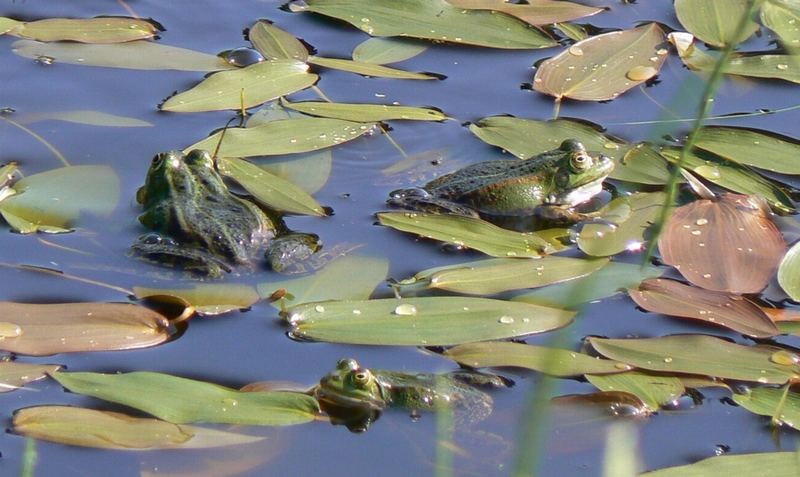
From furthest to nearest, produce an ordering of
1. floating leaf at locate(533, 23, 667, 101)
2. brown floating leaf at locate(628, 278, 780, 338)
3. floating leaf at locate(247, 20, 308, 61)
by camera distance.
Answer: floating leaf at locate(247, 20, 308, 61) < floating leaf at locate(533, 23, 667, 101) < brown floating leaf at locate(628, 278, 780, 338)

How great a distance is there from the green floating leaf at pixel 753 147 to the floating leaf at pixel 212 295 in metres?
1.65

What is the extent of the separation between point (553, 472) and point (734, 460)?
41 centimetres

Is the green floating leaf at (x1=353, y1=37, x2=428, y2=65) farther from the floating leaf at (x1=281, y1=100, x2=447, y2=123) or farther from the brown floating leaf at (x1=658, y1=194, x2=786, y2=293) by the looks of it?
the brown floating leaf at (x1=658, y1=194, x2=786, y2=293)

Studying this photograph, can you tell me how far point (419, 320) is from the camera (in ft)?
10.1

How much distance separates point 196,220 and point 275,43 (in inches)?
48.2

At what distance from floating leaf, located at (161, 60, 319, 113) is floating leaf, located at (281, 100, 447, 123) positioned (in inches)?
3.5

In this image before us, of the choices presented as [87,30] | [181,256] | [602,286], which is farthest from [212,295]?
[87,30]

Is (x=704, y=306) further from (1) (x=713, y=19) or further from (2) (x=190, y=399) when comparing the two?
(1) (x=713, y=19)

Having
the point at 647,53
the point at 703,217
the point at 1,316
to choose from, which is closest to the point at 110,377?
the point at 1,316

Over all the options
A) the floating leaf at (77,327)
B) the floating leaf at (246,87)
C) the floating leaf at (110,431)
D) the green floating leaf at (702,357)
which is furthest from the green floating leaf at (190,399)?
the floating leaf at (246,87)

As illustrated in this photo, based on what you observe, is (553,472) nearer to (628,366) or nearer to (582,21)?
(628,366)

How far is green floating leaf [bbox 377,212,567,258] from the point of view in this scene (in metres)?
3.48

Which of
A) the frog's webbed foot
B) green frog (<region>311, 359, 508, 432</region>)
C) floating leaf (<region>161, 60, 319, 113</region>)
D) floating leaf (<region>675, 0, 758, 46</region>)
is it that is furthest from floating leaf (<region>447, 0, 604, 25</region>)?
green frog (<region>311, 359, 508, 432</region>)

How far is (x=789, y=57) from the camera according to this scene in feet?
14.8
